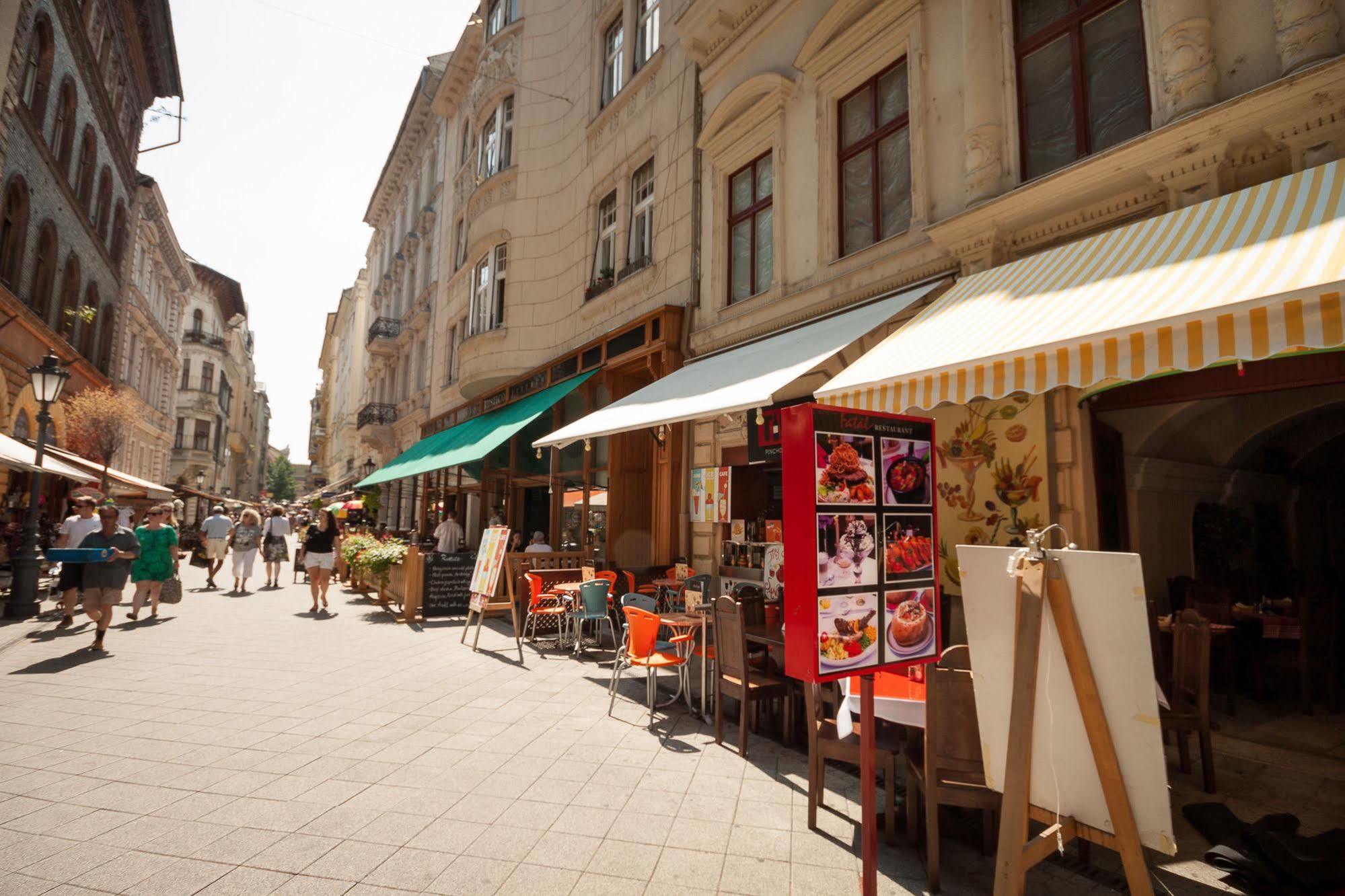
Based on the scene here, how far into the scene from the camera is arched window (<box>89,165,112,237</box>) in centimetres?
2024

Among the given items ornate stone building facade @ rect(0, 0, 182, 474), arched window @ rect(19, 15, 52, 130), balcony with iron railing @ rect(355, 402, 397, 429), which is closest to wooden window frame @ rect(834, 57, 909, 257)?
ornate stone building facade @ rect(0, 0, 182, 474)

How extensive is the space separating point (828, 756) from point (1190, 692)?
2901mm

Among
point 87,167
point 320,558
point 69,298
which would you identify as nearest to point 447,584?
point 320,558

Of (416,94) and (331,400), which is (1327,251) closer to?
(416,94)

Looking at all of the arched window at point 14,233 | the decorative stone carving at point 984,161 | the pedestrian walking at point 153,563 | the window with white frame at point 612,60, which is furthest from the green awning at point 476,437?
the arched window at point 14,233

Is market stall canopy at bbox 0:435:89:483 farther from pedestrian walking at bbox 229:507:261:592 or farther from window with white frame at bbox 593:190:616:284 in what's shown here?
window with white frame at bbox 593:190:616:284

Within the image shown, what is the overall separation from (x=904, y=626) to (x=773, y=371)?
11.6 feet

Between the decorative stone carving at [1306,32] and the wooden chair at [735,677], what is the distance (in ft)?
16.7

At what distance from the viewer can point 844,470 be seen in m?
3.02

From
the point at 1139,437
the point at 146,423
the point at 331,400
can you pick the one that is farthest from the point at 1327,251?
the point at 331,400

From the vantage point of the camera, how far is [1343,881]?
112 inches

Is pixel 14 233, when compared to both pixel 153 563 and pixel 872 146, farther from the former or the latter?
pixel 872 146

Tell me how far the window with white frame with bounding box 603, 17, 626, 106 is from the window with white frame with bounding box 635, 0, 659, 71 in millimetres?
474

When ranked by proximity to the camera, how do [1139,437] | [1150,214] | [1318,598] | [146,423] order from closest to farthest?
[1150,214], [1318,598], [1139,437], [146,423]
